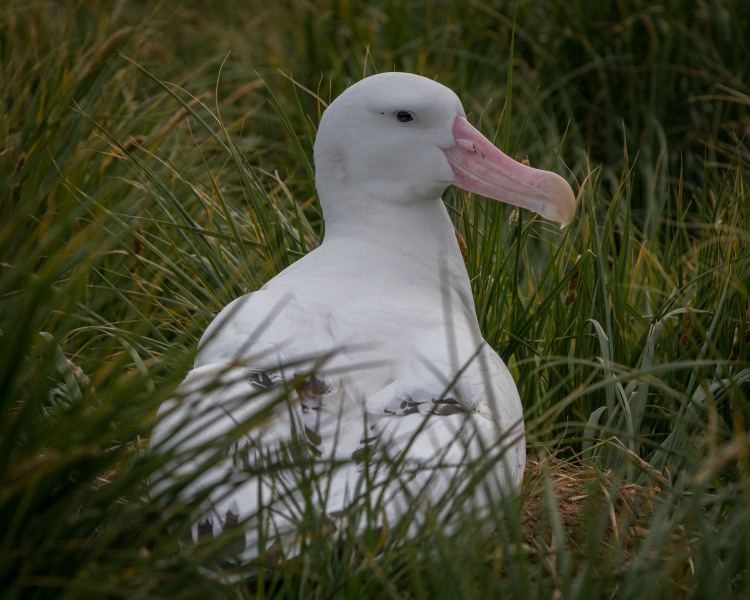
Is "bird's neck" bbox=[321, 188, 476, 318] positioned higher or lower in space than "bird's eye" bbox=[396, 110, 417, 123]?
lower

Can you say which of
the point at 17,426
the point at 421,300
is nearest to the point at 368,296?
the point at 421,300

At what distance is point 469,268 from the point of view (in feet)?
12.5

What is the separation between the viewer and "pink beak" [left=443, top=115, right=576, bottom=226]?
3332mm

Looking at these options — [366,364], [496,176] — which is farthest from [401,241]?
[366,364]

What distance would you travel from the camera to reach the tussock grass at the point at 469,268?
2.02m

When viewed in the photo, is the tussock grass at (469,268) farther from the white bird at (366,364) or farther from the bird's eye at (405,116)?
the bird's eye at (405,116)

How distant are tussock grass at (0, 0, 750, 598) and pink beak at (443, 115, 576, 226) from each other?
0.23 m

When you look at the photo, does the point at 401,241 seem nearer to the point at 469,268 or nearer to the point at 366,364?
the point at 469,268

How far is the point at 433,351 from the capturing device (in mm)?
2713

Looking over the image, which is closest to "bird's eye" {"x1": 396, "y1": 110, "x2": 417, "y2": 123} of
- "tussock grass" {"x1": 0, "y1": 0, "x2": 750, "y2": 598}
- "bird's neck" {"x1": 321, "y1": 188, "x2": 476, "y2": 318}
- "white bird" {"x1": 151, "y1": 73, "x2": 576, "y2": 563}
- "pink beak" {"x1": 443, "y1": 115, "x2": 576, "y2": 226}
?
"white bird" {"x1": 151, "y1": 73, "x2": 576, "y2": 563}

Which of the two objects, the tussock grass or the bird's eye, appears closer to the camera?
the tussock grass

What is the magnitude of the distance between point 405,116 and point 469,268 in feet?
2.31

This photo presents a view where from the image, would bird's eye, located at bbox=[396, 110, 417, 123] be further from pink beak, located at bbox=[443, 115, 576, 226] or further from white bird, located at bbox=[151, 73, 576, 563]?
pink beak, located at bbox=[443, 115, 576, 226]

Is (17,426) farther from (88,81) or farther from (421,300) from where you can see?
(88,81)
